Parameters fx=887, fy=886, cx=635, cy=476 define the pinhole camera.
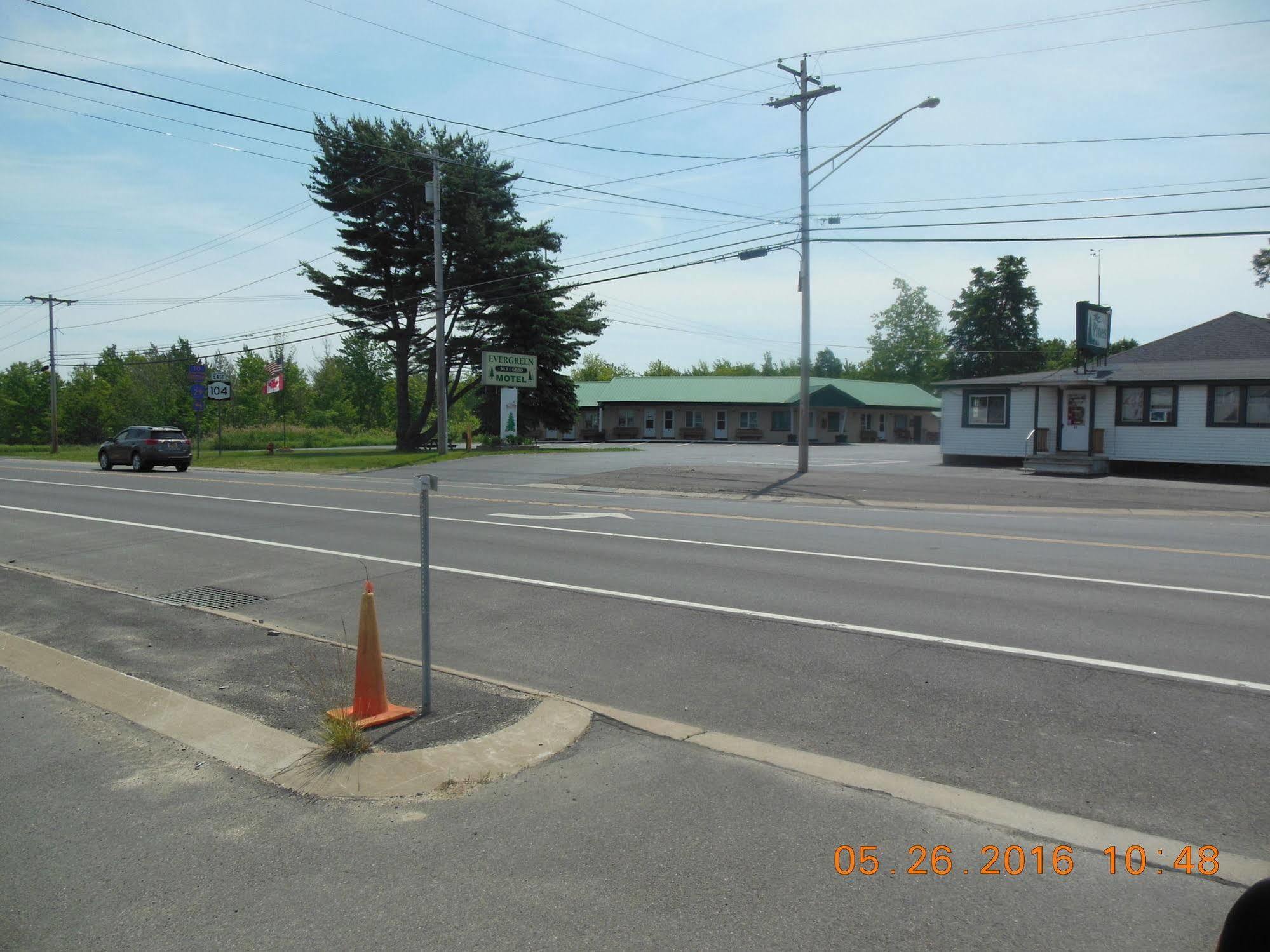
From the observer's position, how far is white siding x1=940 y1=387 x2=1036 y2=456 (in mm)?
30234

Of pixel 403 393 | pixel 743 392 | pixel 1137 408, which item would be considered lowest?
pixel 1137 408

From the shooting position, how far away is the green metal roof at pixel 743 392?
61.0m

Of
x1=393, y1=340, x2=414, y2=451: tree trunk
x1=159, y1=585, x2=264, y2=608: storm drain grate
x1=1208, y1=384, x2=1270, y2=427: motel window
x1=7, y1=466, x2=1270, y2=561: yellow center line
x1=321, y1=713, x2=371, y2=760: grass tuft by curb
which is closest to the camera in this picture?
x1=321, y1=713, x2=371, y2=760: grass tuft by curb

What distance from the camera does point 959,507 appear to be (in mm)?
19219

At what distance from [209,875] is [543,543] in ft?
31.2

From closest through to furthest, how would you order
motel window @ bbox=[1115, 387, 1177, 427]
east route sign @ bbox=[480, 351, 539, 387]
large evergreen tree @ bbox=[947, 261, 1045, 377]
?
motel window @ bbox=[1115, 387, 1177, 427] < east route sign @ bbox=[480, 351, 539, 387] < large evergreen tree @ bbox=[947, 261, 1045, 377]

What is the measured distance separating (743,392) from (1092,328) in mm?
35745

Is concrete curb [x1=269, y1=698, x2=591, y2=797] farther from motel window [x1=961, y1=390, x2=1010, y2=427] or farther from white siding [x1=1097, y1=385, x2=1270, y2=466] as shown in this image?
motel window [x1=961, y1=390, x2=1010, y2=427]

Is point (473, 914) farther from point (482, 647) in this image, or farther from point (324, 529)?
point (324, 529)

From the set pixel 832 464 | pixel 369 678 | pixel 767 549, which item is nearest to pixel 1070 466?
pixel 832 464

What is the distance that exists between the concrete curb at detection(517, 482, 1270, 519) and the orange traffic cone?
15.1 m

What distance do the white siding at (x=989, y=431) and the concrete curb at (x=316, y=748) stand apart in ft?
92.2

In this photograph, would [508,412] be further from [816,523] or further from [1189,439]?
[816,523]

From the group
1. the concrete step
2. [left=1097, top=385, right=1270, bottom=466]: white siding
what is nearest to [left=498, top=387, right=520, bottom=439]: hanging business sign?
the concrete step
